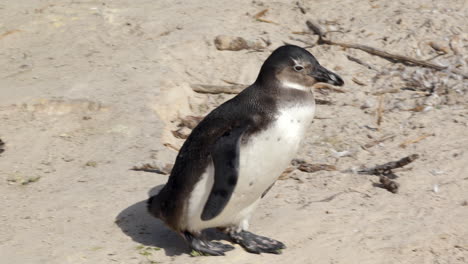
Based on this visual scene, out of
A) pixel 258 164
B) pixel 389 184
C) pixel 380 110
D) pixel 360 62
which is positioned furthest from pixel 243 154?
pixel 360 62

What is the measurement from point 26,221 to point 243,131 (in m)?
1.56

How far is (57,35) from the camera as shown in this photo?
7.16 metres

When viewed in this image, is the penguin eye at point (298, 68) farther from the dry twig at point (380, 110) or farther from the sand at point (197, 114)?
the dry twig at point (380, 110)

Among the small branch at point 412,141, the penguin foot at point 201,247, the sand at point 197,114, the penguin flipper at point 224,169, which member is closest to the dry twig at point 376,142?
the sand at point 197,114

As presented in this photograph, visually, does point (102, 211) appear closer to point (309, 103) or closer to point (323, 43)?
point (309, 103)

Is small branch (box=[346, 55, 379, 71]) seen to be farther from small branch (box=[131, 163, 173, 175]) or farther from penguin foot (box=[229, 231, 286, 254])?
penguin foot (box=[229, 231, 286, 254])

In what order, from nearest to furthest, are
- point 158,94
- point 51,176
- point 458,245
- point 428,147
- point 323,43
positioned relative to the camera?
point 458,245 → point 51,176 → point 428,147 → point 158,94 → point 323,43

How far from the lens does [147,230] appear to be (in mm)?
4445

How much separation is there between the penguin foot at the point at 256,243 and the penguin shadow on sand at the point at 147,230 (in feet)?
0.92

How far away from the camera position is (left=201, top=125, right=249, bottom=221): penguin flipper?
12.1 feet

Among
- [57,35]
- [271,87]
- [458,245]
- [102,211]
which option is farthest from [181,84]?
[458,245]

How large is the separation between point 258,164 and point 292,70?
1.82 ft

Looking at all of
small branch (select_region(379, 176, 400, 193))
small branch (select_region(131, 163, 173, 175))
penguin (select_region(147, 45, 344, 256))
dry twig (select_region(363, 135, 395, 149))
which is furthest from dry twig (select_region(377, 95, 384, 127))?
penguin (select_region(147, 45, 344, 256))

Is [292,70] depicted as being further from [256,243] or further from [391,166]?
[391,166]
